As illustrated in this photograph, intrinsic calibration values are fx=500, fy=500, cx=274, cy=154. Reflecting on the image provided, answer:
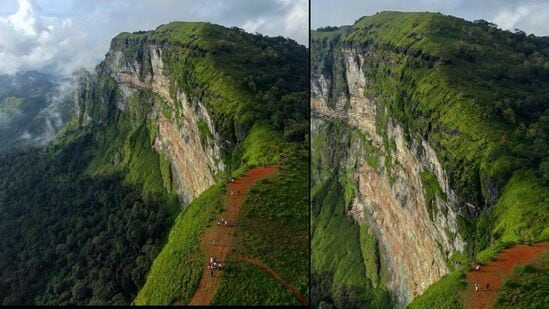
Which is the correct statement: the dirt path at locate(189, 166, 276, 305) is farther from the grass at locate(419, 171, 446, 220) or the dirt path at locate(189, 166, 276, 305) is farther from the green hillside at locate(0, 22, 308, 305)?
the grass at locate(419, 171, 446, 220)

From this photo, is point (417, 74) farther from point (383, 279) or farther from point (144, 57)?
point (144, 57)

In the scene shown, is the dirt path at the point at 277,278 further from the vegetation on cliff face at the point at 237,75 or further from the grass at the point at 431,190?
the grass at the point at 431,190

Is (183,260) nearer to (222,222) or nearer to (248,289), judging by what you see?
(222,222)

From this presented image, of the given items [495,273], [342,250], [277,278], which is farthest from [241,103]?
[495,273]

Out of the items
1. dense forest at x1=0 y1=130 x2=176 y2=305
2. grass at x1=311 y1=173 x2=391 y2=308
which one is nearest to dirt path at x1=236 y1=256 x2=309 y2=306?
dense forest at x1=0 y1=130 x2=176 y2=305

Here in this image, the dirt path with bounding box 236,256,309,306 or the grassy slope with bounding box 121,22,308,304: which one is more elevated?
the grassy slope with bounding box 121,22,308,304

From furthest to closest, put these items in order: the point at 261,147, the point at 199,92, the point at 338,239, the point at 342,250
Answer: the point at 338,239 → the point at 342,250 → the point at 199,92 → the point at 261,147
